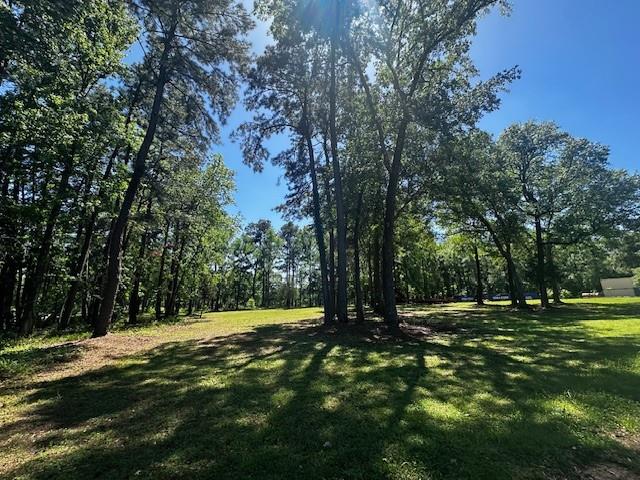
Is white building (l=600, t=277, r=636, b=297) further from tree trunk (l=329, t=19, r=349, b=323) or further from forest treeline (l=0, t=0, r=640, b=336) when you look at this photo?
tree trunk (l=329, t=19, r=349, b=323)

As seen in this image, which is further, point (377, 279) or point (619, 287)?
point (619, 287)

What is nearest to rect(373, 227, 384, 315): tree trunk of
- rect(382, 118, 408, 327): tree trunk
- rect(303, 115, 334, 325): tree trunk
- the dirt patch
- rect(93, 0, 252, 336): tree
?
rect(303, 115, 334, 325): tree trunk

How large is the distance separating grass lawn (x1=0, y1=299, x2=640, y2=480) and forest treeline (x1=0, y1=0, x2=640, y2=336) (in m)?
5.50

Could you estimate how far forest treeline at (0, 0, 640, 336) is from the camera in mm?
10977

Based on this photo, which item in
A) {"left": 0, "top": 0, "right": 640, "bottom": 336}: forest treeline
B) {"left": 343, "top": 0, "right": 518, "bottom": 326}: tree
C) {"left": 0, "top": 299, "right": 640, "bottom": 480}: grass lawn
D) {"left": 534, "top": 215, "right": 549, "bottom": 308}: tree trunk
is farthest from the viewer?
{"left": 534, "top": 215, "right": 549, "bottom": 308}: tree trunk

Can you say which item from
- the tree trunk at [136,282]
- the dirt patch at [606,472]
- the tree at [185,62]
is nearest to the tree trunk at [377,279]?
the tree at [185,62]

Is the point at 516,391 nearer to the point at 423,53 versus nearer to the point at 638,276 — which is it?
the point at 423,53

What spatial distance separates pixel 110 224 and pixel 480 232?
26638 millimetres

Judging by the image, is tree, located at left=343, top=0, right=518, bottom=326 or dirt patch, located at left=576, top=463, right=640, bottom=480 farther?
tree, located at left=343, top=0, right=518, bottom=326

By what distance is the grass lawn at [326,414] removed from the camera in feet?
11.7

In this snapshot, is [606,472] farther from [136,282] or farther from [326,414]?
[136,282]

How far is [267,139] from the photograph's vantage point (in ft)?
61.4

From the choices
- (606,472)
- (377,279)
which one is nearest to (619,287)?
(377,279)

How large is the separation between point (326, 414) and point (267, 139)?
1614 cm
